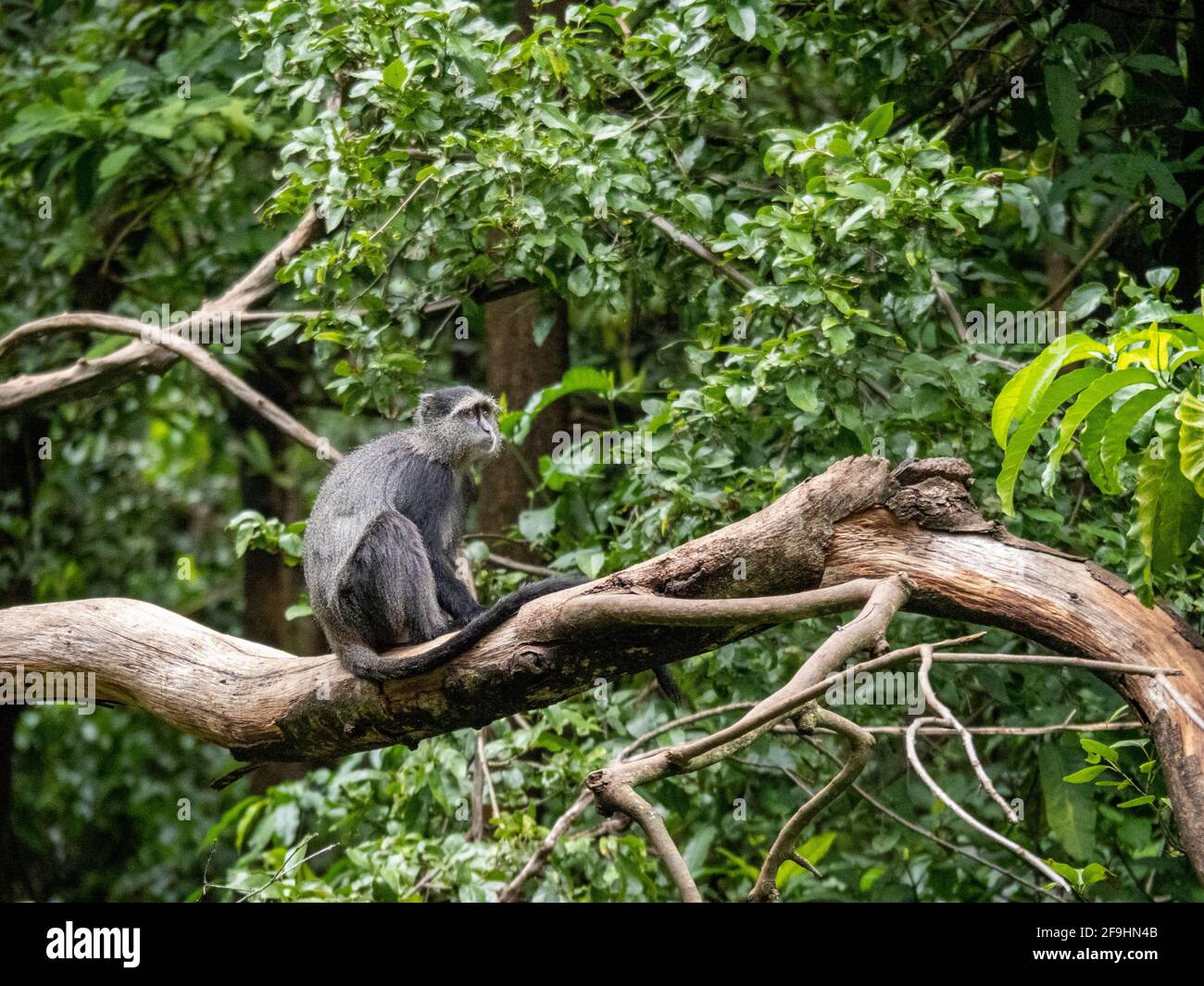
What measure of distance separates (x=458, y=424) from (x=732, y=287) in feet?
5.38

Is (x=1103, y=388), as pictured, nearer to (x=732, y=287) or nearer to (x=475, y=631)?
(x=475, y=631)

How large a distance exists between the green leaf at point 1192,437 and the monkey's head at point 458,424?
3.84m

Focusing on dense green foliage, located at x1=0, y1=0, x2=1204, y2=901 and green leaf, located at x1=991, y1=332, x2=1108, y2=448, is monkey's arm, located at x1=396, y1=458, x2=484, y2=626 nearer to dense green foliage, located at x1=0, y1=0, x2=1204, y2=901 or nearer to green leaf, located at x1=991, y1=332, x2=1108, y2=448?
dense green foliage, located at x1=0, y1=0, x2=1204, y2=901

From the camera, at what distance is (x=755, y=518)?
430 cm

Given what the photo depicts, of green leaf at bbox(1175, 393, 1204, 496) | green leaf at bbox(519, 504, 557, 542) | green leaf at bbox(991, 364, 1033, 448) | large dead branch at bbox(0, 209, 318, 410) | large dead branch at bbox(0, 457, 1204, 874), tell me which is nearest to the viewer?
green leaf at bbox(1175, 393, 1204, 496)

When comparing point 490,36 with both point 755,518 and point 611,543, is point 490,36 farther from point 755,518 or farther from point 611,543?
point 755,518

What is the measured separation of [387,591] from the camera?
5.79 metres

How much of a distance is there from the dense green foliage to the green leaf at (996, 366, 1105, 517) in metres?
0.01

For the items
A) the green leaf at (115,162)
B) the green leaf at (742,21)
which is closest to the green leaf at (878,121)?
the green leaf at (742,21)

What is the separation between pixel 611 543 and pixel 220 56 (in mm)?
4796

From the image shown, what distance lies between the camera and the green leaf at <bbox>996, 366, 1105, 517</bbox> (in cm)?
390

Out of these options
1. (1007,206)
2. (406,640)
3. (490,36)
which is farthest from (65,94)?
(1007,206)

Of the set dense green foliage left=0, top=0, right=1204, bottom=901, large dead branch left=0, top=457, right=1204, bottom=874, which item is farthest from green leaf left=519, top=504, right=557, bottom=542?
large dead branch left=0, top=457, right=1204, bottom=874

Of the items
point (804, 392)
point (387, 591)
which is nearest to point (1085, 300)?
point (804, 392)
